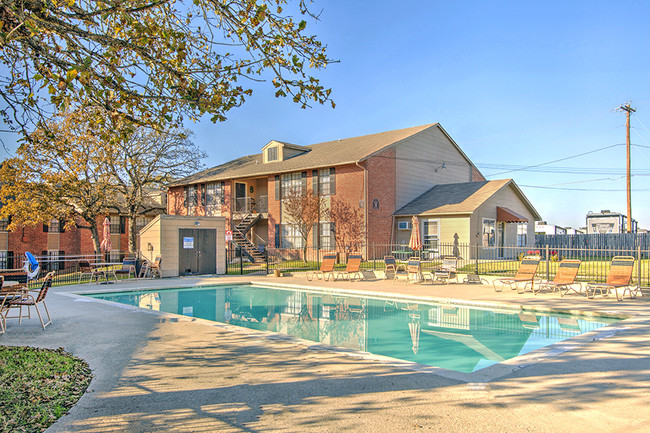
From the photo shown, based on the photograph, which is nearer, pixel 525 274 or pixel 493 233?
pixel 525 274

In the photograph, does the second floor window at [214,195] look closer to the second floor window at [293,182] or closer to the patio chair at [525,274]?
the second floor window at [293,182]

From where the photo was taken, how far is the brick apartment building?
80.3ft

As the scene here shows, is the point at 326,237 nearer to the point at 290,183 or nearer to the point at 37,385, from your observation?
the point at 290,183

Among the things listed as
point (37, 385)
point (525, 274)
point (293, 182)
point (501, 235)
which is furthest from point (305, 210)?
point (37, 385)

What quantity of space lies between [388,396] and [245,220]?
2706 cm

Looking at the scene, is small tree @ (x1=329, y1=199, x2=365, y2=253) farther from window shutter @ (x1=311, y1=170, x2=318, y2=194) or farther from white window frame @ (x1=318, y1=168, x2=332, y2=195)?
window shutter @ (x1=311, y1=170, x2=318, y2=194)

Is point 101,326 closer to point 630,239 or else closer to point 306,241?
point 306,241

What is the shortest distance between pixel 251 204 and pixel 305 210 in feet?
24.2

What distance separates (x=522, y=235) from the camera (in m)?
28.2

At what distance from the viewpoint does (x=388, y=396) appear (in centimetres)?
472

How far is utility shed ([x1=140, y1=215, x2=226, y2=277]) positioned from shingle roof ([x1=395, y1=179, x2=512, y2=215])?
401 inches

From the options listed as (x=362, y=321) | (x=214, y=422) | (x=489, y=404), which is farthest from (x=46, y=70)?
(x=362, y=321)

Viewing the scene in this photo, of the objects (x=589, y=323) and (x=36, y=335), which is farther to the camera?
(x=589, y=323)

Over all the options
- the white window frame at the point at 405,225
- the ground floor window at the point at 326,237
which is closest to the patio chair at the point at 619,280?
the white window frame at the point at 405,225
